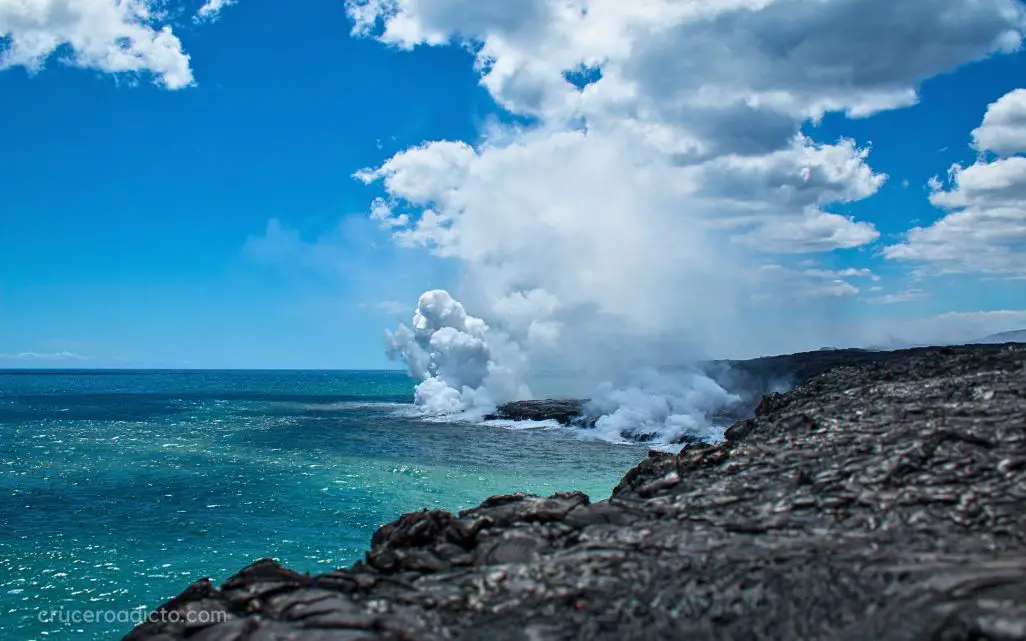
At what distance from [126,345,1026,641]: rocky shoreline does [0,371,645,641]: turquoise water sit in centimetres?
1130

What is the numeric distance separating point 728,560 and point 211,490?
3243 centimetres

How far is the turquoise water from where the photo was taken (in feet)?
68.5

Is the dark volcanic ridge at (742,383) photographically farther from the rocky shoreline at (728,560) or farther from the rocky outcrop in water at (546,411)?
the rocky shoreline at (728,560)

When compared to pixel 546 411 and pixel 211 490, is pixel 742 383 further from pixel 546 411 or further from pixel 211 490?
pixel 211 490

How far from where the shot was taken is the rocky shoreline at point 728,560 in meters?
8.07

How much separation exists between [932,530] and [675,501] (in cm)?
412

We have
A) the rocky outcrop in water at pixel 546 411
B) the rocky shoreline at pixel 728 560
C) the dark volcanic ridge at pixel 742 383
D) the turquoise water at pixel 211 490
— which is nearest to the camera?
the rocky shoreline at pixel 728 560

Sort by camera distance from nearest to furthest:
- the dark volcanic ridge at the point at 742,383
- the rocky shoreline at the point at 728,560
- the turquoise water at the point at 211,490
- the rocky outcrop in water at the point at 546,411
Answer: the rocky shoreline at the point at 728,560 → the turquoise water at the point at 211,490 → the dark volcanic ridge at the point at 742,383 → the rocky outcrop in water at the point at 546,411

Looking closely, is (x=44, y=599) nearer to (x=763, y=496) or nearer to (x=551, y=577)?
(x=551, y=577)

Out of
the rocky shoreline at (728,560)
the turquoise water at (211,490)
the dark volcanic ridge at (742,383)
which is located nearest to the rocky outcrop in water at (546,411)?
the dark volcanic ridge at (742,383)

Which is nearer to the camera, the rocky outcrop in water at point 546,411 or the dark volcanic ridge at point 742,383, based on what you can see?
the dark volcanic ridge at point 742,383

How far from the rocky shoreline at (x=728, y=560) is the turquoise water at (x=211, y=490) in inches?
445

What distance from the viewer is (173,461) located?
148 ft

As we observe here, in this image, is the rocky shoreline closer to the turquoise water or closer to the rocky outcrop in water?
the turquoise water
